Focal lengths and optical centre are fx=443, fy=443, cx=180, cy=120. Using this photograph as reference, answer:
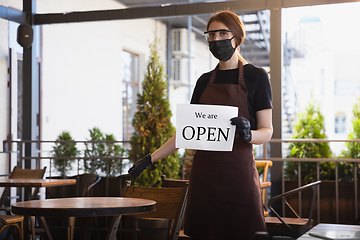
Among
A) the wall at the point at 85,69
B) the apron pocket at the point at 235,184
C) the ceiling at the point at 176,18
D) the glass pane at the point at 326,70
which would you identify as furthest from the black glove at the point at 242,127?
the glass pane at the point at 326,70

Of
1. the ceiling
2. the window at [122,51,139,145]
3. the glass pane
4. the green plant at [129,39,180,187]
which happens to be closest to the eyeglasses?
the green plant at [129,39,180,187]

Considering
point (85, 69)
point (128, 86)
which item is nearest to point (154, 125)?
point (85, 69)

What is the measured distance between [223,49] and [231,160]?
397 millimetres

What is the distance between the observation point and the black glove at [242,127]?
1381 mm

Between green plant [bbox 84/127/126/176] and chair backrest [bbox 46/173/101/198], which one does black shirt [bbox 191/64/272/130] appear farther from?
green plant [bbox 84/127/126/176]

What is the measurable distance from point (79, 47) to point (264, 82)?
297 inches

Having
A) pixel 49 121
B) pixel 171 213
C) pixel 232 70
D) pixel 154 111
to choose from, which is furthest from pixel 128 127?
pixel 232 70

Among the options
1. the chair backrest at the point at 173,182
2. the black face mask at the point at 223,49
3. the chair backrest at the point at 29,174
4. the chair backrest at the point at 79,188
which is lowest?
the chair backrest at the point at 79,188

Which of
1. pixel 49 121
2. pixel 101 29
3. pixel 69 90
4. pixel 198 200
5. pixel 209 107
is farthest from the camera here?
pixel 101 29

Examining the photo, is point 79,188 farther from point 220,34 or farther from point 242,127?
point 242,127

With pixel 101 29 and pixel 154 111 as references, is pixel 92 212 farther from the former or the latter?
pixel 101 29

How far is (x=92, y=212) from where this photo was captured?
6.05ft

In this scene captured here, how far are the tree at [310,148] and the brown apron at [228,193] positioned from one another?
3.54 metres

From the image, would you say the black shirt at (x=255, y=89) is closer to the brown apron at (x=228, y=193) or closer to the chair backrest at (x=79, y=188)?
the brown apron at (x=228, y=193)
